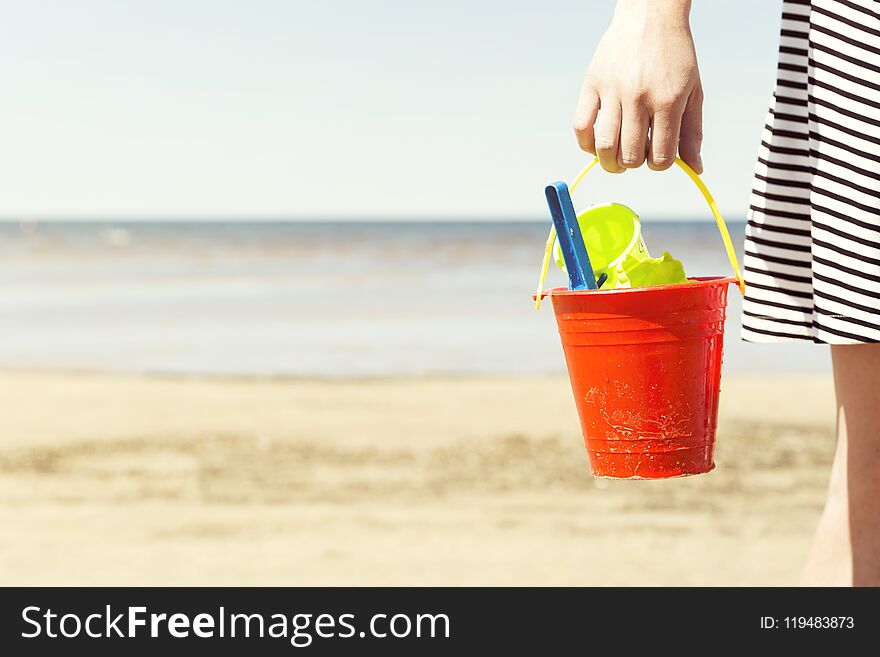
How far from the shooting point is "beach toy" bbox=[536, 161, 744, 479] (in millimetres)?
1801

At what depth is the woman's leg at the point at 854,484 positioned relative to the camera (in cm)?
172

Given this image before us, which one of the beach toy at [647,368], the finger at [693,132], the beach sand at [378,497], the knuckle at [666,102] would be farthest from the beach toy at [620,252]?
the beach sand at [378,497]

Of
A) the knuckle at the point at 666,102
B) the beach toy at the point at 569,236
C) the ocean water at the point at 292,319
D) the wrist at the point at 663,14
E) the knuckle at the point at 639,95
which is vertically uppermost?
the ocean water at the point at 292,319

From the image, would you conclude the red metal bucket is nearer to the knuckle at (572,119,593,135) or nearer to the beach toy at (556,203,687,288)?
the beach toy at (556,203,687,288)

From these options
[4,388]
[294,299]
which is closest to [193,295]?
[294,299]

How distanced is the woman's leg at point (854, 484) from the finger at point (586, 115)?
0.54m

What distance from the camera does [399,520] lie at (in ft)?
15.8

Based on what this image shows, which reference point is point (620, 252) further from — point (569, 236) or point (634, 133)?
point (634, 133)

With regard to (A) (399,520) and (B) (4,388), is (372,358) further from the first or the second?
(A) (399,520)

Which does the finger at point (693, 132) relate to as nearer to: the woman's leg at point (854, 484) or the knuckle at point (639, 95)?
the knuckle at point (639, 95)

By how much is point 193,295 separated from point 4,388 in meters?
8.66

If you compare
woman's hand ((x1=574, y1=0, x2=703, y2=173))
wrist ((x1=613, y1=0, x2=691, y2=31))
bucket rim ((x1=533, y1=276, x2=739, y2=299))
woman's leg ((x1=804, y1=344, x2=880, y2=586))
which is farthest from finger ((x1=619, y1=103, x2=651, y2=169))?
woman's leg ((x1=804, y1=344, x2=880, y2=586))

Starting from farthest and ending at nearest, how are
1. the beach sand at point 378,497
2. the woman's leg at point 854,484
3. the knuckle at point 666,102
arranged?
the beach sand at point 378,497
the woman's leg at point 854,484
the knuckle at point 666,102

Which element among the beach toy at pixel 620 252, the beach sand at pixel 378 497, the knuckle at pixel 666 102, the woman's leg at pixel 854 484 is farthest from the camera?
the beach sand at pixel 378 497
